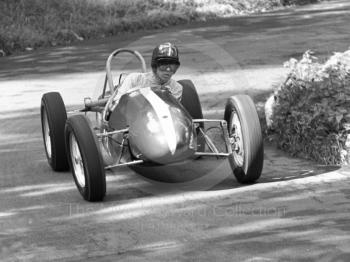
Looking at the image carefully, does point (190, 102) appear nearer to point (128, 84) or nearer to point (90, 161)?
point (128, 84)

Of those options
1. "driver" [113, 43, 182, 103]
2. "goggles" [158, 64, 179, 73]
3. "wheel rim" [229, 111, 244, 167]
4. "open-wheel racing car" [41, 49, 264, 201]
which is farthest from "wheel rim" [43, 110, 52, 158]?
"wheel rim" [229, 111, 244, 167]

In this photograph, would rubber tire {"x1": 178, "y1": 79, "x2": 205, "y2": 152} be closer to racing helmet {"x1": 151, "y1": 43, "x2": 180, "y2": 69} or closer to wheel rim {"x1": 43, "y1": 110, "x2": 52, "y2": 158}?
racing helmet {"x1": 151, "y1": 43, "x2": 180, "y2": 69}

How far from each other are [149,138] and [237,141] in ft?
3.18

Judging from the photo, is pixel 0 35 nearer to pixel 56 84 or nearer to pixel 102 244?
pixel 56 84

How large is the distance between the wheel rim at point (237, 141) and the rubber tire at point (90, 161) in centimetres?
137

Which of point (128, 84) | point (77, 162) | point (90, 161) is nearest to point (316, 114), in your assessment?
point (128, 84)

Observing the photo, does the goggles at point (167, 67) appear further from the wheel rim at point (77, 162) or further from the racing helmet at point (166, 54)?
the wheel rim at point (77, 162)

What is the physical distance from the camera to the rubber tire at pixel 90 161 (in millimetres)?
8500

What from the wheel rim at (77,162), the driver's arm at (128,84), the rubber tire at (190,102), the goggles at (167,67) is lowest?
the wheel rim at (77,162)

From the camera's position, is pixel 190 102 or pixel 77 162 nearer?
pixel 77 162

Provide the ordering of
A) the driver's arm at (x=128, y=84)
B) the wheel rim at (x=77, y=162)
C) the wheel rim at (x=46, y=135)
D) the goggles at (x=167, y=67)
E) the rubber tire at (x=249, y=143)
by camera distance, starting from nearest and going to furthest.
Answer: the rubber tire at (x=249, y=143), the wheel rim at (x=77, y=162), the goggles at (x=167, y=67), the driver's arm at (x=128, y=84), the wheel rim at (x=46, y=135)

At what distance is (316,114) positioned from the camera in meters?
10.3

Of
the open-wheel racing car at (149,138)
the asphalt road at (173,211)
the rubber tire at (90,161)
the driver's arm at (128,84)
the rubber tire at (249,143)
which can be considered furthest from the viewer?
the driver's arm at (128,84)

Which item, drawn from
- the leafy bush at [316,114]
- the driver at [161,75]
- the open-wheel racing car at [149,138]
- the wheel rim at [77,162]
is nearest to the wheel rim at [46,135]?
the open-wheel racing car at [149,138]
